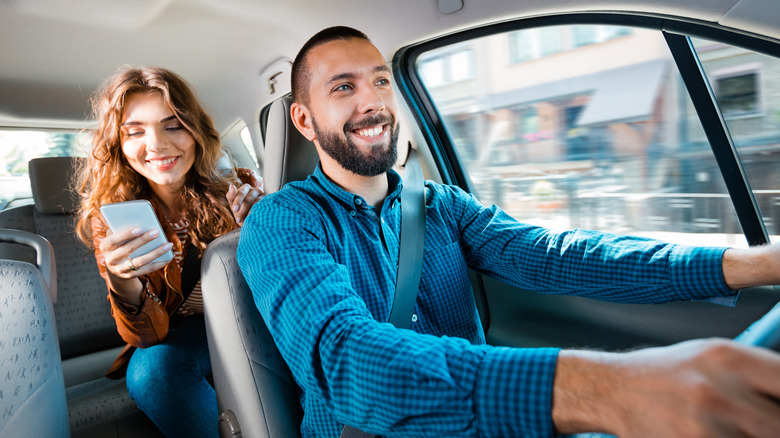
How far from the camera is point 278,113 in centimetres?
160

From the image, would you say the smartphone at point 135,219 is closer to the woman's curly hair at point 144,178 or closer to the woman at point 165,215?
the woman at point 165,215

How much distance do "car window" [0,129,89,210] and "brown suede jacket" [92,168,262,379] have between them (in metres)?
1.32

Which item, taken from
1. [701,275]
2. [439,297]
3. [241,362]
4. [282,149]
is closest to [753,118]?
[701,275]

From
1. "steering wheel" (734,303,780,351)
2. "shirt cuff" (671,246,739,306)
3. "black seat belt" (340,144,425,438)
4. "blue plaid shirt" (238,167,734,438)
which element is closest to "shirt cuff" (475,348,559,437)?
"blue plaid shirt" (238,167,734,438)

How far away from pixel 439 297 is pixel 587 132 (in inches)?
35.5

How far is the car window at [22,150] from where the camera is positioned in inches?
105

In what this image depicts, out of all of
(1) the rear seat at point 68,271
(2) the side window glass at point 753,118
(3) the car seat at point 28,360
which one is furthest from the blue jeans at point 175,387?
(2) the side window glass at point 753,118

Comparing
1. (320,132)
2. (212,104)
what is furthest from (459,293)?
(212,104)

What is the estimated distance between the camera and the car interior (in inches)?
49.3

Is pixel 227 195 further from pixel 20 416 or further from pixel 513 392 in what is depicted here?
pixel 513 392

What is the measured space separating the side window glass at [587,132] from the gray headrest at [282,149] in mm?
718

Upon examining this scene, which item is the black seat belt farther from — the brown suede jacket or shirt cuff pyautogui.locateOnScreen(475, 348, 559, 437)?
the brown suede jacket

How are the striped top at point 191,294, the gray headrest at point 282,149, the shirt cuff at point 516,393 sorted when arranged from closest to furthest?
the shirt cuff at point 516,393, the gray headrest at point 282,149, the striped top at point 191,294

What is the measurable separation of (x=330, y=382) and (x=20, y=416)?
76 centimetres
